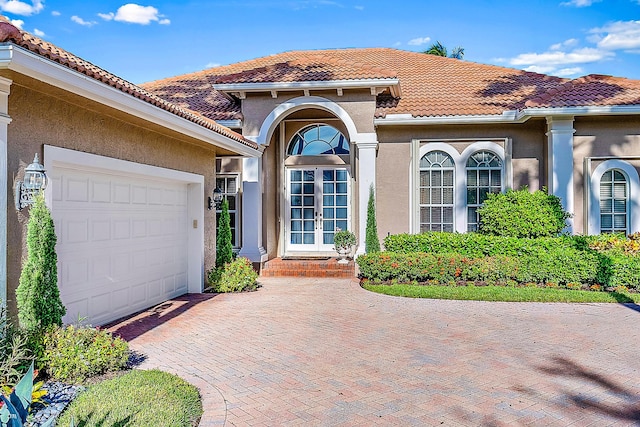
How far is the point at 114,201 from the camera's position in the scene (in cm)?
763

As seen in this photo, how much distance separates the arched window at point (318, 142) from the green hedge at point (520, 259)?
4.03 m

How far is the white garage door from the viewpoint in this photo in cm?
657

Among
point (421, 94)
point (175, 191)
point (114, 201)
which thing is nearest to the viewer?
point (114, 201)

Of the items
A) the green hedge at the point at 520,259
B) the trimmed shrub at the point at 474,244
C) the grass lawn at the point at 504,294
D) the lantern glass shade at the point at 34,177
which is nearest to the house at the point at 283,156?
the lantern glass shade at the point at 34,177

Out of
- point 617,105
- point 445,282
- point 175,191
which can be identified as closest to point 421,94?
point 617,105

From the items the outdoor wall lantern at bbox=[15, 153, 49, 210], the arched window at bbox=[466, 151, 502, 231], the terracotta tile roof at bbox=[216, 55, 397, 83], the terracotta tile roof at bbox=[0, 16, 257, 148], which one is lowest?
the outdoor wall lantern at bbox=[15, 153, 49, 210]

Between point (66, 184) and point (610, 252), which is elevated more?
point (66, 184)

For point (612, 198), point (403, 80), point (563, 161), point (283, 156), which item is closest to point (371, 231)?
point (283, 156)

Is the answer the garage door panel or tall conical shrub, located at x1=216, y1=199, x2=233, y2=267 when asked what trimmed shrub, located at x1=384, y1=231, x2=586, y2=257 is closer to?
tall conical shrub, located at x1=216, y1=199, x2=233, y2=267

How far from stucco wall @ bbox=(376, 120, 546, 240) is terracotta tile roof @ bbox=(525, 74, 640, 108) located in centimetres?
86

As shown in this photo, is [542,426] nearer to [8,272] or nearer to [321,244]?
[8,272]

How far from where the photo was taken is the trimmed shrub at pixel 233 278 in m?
10.7

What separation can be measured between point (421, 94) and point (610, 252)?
6.64m

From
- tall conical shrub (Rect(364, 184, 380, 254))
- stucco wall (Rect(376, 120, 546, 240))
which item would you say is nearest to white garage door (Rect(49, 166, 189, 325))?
tall conical shrub (Rect(364, 184, 380, 254))
